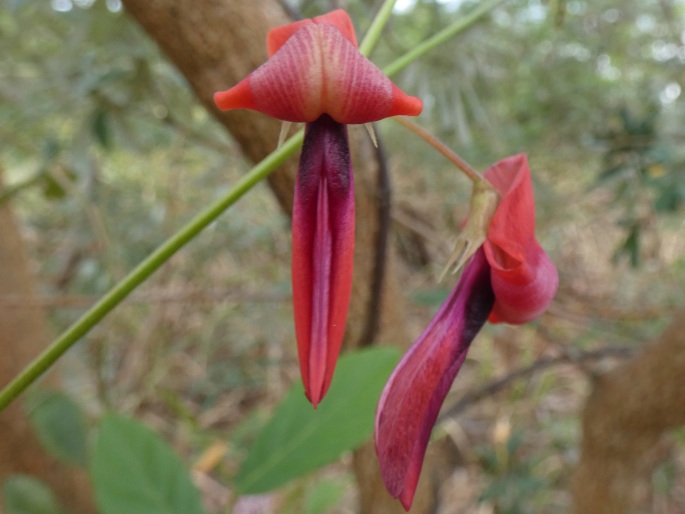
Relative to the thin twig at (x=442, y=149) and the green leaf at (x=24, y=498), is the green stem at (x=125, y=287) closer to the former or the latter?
the thin twig at (x=442, y=149)

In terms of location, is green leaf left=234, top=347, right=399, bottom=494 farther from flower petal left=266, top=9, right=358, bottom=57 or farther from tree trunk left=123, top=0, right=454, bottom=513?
flower petal left=266, top=9, right=358, bottom=57

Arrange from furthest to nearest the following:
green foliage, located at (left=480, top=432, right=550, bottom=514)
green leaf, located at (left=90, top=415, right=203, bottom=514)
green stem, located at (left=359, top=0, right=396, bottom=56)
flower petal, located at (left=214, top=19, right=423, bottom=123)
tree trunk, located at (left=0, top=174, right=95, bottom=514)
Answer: green foliage, located at (left=480, top=432, right=550, bottom=514)
tree trunk, located at (left=0, top=174, right=95, bottom=514)
green leaf, located at (left=90, top=415, right=203, bottom=514)
green stem, located at (left=359, top=0, right=396, bottom=56)
flower petal, located at (left=214, top=19, right=423, bottom=123)

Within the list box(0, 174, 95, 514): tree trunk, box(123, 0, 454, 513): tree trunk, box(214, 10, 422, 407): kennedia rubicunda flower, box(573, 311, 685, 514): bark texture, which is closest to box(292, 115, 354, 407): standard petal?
box(214, 10, 422, 407): kennedia rubicunda flower

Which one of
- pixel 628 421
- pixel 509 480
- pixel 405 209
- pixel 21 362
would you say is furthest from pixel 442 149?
pixel 405 209

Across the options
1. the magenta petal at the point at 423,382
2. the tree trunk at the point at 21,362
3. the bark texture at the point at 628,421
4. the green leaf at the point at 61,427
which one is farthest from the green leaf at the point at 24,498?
the bark texture at the point at 628,421

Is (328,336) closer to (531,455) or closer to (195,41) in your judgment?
(195,41)

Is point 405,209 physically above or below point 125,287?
below

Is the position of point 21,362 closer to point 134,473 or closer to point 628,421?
point 134,473
